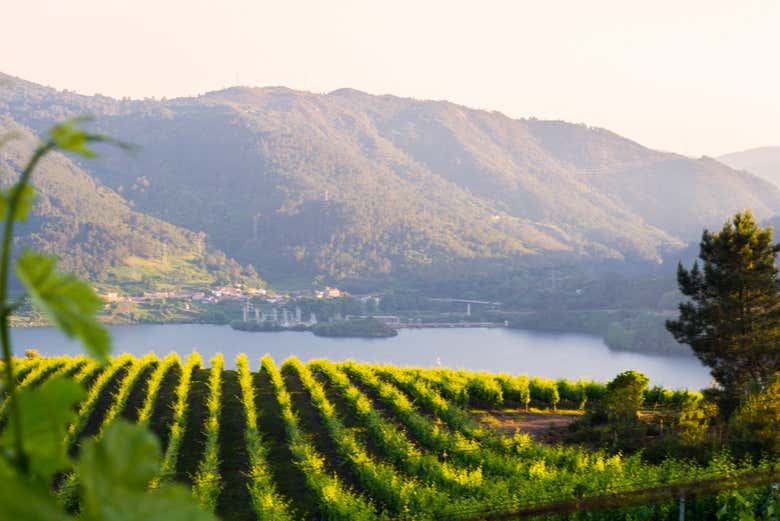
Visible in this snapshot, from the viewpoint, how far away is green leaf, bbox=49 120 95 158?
0.40m

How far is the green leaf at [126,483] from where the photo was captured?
36 centimetres

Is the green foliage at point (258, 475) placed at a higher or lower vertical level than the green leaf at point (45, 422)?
lower

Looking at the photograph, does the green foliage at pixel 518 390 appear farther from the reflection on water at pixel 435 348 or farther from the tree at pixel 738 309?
the reflection on water at pixel 435 348

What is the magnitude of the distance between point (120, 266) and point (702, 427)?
316 ft

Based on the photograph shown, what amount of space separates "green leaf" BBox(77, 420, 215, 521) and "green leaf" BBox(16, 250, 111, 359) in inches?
1.8

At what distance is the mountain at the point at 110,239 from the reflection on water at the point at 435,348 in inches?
619

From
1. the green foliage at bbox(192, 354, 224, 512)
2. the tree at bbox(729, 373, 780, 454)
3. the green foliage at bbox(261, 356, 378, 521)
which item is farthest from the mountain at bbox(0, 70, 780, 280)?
the tree at bbox(729, 373, 780, 454)

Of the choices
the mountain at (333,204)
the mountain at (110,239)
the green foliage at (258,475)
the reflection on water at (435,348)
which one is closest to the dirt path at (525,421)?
the green foliage at (258,475)

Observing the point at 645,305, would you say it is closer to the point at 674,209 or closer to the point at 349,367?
the point at 349,367

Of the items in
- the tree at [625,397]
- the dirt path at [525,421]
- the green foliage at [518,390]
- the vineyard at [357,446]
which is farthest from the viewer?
the green foliage at [518,390]

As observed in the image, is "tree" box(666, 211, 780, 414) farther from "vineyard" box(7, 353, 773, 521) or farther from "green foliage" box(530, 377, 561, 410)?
"green foliage" box(530, 377, 561, 410)

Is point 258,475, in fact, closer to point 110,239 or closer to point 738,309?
point 738,309

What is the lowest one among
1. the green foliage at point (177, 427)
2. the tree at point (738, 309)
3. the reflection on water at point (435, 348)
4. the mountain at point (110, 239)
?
the reflection on water at point (435, 348)

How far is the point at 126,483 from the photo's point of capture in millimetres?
379
